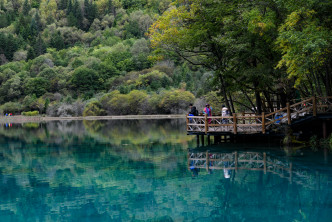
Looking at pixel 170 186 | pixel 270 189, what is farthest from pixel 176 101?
pixel 270 189

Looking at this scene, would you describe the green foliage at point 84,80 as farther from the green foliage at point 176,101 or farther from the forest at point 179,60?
the green foliage at point 176,101

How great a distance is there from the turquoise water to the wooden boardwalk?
5.05ft

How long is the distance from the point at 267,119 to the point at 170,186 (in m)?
11.7

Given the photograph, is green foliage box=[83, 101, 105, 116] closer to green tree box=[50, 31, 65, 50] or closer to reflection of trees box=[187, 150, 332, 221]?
reflection of trees box=[187, 150, 332, 221]

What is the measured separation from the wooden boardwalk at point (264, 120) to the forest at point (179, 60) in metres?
0.91

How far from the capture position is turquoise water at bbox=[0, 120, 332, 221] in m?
11.1

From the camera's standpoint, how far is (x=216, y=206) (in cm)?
1163

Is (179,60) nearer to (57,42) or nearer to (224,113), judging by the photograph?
(224,113)

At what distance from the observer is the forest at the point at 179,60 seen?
20578 millimetres

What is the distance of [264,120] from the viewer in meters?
23.5

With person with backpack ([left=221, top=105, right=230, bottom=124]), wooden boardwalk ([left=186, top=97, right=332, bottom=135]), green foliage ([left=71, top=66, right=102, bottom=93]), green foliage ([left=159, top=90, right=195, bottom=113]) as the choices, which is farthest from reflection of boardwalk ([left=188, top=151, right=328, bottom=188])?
green foliage ([left=71, top=66, right=102, bottom=93])

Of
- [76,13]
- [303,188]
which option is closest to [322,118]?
[303,188]

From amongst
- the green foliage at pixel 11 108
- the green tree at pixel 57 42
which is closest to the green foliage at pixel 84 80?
the green foliage at pixel 11 108

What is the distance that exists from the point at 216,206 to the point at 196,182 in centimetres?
310
